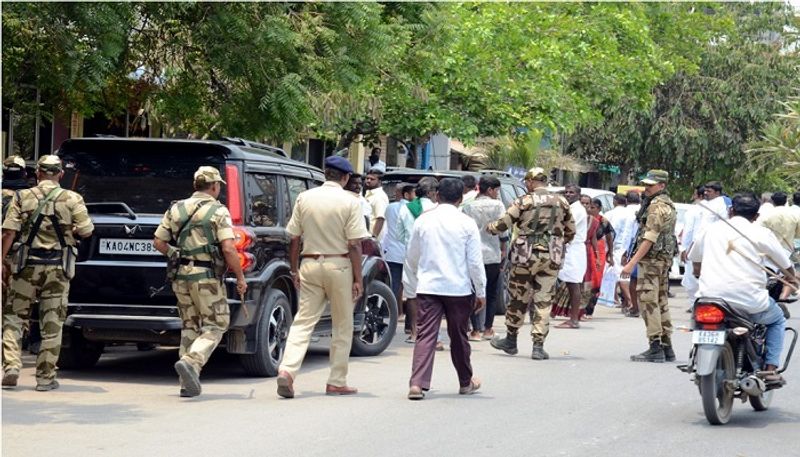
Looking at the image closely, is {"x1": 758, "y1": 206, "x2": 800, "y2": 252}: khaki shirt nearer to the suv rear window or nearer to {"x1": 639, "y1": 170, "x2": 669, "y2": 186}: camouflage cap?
{"x1": 639, "y1": 170, "x2": 669, "y2": 186}: camouflage cap

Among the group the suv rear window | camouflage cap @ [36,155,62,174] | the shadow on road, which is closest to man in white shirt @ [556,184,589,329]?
the suv rear window

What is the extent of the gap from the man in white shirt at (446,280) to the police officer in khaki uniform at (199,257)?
140cm

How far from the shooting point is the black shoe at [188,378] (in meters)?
9.58

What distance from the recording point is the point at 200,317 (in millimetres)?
9867

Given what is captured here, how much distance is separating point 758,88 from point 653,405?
37570 millimetres

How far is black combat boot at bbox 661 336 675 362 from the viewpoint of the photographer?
1294 centimetres

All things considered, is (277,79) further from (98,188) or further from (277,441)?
(277,441)

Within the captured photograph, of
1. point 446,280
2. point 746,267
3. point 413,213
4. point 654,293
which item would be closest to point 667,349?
point 654,293

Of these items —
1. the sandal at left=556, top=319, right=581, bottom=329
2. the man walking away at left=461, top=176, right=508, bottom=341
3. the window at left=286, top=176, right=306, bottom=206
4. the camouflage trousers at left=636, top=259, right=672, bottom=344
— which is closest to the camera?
the window at left=286, top=176, right=306, bottom=206

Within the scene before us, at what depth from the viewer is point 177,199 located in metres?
10.5

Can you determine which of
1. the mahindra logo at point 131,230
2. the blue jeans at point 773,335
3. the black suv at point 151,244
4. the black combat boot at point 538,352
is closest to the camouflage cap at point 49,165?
the black suv at point 151,244

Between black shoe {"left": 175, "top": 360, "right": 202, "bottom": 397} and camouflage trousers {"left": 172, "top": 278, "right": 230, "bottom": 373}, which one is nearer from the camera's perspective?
Result: black shoe {"left": 175, "top": 360, "right": 202, "bottom": 397}

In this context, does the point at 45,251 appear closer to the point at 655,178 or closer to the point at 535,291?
the point at 535,291

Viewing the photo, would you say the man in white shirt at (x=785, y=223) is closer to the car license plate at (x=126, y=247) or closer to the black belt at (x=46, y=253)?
the car license plate at (x=126, y=247)
